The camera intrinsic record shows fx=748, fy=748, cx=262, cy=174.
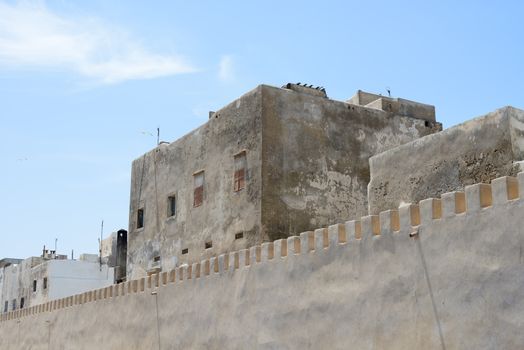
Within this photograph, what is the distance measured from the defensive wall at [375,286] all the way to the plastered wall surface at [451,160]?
309 centimetres

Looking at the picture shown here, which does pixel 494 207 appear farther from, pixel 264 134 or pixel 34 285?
pixel 34 285

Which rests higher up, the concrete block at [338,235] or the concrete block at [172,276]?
the concrete block at [172,276]

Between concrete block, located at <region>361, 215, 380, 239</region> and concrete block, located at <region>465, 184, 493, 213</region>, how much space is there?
1709 mm

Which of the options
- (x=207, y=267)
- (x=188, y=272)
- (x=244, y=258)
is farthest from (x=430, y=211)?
(x=188, y=272)

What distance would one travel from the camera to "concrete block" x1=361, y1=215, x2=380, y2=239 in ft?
32.8

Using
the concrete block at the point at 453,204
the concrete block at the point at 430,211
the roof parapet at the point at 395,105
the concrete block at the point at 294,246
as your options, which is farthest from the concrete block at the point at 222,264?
the roof parapet at the point at 395,105

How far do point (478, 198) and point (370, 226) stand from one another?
200 centimetres

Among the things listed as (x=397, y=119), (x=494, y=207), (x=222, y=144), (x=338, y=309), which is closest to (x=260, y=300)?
(x=338, y=309)

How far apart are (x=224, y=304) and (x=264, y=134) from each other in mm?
6467

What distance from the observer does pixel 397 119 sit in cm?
2092

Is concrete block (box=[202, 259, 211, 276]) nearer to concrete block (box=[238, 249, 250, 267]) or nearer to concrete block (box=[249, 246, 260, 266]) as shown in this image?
concrete block (box=[238, 249, 250, 267])

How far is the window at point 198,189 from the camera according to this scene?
69.6 feet

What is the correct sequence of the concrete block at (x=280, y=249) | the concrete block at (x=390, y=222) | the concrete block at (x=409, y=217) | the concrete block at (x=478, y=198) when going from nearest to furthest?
the concrete block at (x=478, y=198) < the concrete block at (x=409, y=217) < the concrete block at (x=390, y=222) < the concrete block at (x=280, y=249)

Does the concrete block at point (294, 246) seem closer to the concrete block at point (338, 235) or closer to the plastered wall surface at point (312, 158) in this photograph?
the concrete block at point (338, 235)
